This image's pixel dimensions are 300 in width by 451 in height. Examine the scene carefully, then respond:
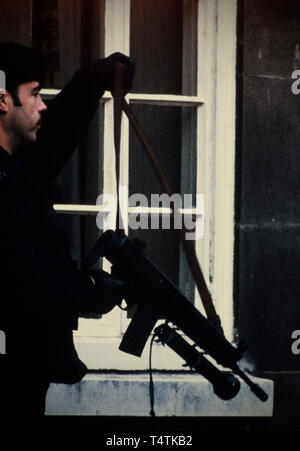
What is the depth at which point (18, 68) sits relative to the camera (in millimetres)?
3041

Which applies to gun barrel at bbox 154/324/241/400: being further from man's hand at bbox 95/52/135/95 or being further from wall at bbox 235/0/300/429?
man's hand at bbox 95/52/135/95

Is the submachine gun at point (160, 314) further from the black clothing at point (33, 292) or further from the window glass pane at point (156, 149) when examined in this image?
the window glass pane at point (156, 149)

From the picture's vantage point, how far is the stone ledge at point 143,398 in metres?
3.64

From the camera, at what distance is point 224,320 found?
3.86 meters

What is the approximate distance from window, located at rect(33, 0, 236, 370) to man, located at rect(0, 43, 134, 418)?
→ 0.68m

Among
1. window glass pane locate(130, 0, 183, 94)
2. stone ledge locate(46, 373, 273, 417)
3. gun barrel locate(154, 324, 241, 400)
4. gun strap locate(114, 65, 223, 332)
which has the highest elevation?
window glass pane locate(130, 0, 183, 94)

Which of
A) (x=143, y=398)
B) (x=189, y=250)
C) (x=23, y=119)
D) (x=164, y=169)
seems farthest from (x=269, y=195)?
(x=23, y=119)

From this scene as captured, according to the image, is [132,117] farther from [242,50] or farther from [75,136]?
[242,50]

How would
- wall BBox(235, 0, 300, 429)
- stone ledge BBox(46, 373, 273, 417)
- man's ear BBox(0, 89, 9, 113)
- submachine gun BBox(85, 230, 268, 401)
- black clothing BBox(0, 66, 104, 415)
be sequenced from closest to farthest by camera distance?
black clothing BBox(0, 66, 104, 415) < submachine gun BBox(85, 230, 268, 401) < man's ear BBox(0, 89, 9, 113) < stone ledge BBox(46, 373, 273, 417) < wall BBox(235, 0, 300, 429)

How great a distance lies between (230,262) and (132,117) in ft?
3.74

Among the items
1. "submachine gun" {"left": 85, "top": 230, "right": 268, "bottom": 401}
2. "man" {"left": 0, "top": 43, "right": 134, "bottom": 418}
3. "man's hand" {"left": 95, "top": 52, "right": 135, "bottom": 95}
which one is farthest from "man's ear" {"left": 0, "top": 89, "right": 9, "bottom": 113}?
"submachine gun" {"left": 85, "top": 230, "right": 268, "bottom": 401}

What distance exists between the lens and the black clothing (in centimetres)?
267

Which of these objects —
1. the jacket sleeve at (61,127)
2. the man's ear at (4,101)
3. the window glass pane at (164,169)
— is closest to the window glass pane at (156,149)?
the window glass pane at (164,169)
